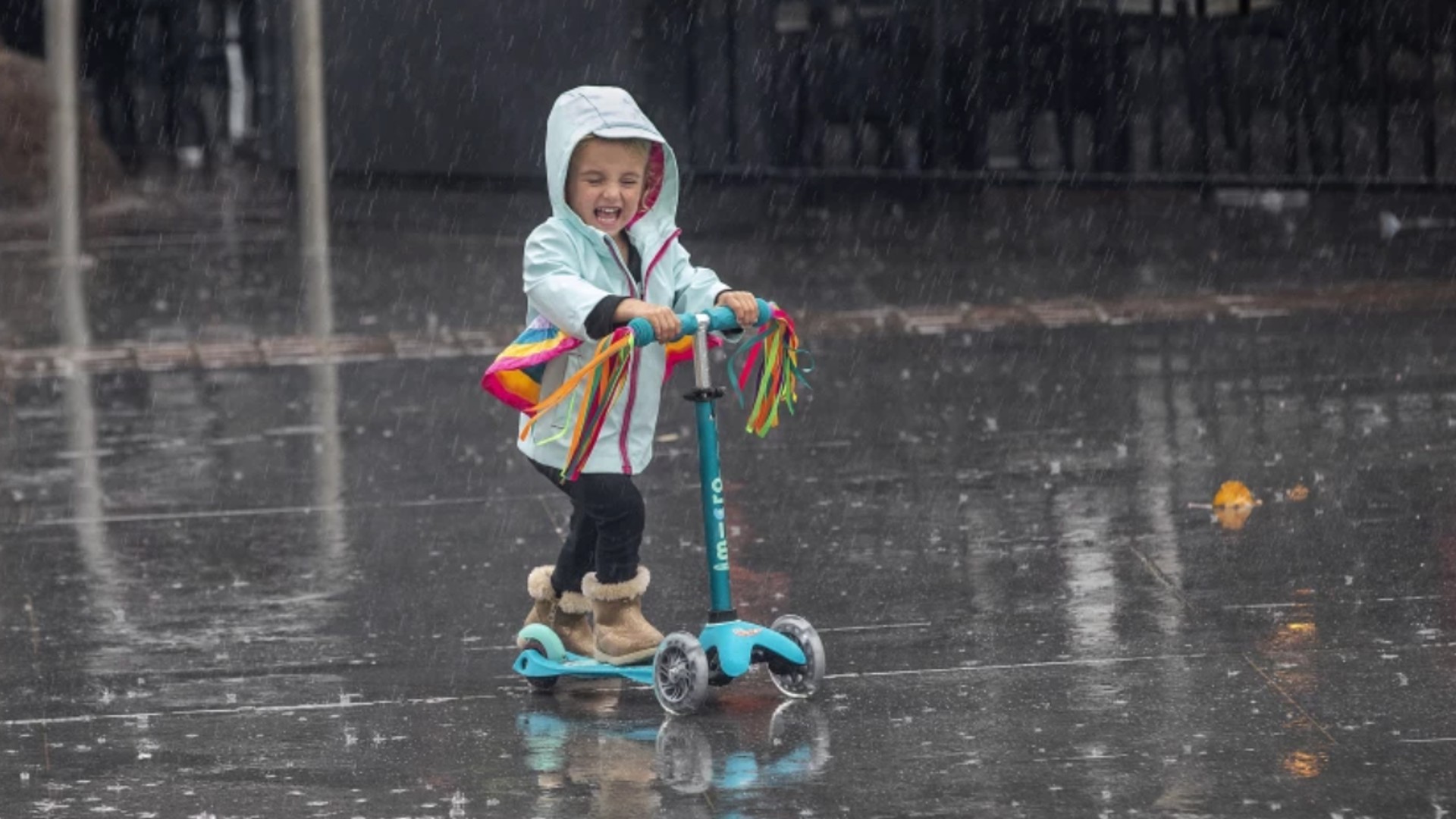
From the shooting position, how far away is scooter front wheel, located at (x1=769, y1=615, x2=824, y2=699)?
6039 millimetres

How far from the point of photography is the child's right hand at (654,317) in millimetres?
5773

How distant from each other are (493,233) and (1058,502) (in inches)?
446

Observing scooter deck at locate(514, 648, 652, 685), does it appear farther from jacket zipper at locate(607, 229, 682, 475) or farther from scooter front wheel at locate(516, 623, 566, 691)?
jacket zipper at locate(607, 229, 682, 475)

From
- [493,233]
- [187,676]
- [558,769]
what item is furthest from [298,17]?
[558,769]

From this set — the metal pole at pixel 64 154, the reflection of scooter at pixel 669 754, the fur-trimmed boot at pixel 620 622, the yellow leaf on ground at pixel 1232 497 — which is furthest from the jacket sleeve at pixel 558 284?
the metal pole at pixel 64 154

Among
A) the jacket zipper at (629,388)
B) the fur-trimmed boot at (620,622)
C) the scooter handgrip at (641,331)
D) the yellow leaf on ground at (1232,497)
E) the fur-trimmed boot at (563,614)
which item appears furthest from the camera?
the yellow leaf on ground at (1232,497)

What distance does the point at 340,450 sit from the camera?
9.89 metres

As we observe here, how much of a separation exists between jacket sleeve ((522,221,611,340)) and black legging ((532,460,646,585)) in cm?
36

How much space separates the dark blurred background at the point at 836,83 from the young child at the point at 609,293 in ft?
41.9

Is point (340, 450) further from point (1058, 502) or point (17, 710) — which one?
point (17, 710)

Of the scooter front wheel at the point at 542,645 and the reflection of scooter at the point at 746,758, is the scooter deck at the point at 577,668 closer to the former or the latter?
the scooter front wheel at the point at 542,645

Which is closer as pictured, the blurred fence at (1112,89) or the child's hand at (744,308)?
the child's hand at (744,308)

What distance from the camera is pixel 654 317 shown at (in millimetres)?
5785

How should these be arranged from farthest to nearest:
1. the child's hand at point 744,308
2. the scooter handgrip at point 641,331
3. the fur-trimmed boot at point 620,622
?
the fur-trimmed boot at point 620,622 → the child's hand at point 744,308 → the scooter handgrip at point 641,331
